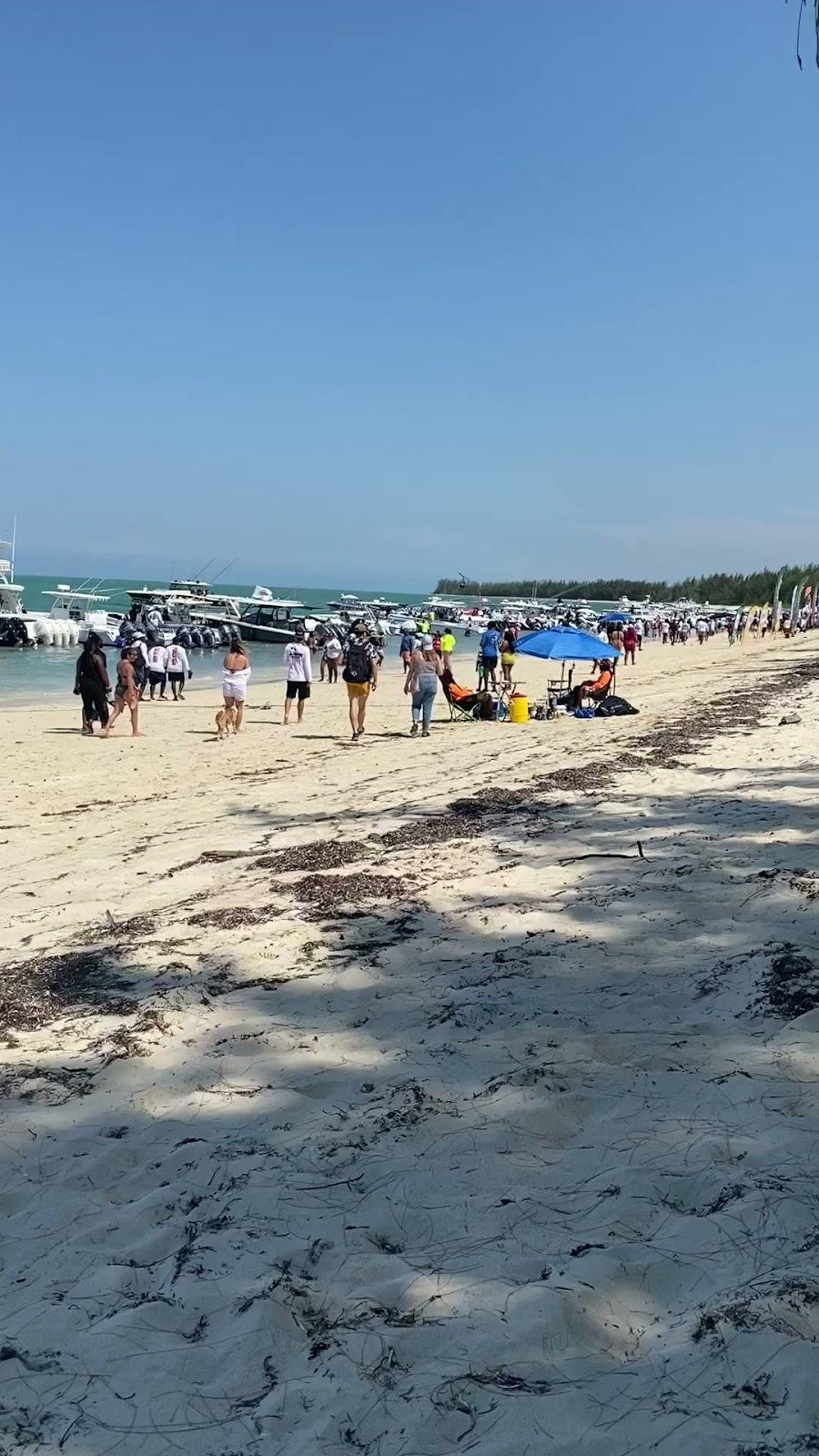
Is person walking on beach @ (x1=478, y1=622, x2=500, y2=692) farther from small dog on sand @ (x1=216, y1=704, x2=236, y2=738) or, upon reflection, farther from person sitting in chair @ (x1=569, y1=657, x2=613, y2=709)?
small dog on sand @ (x1=216, y1=704, x2=236, y2=738)

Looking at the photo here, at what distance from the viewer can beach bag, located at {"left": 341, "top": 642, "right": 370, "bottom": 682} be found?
14.1 meters

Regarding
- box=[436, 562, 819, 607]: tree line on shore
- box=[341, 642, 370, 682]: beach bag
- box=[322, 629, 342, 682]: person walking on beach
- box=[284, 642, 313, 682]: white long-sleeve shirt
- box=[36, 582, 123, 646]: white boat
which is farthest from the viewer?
box=[436, 562, 819, 607]: tree line on shore

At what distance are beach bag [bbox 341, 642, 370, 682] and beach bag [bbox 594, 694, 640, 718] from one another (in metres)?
4.47

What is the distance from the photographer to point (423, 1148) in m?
2.87

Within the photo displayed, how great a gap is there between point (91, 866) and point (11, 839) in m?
1.69

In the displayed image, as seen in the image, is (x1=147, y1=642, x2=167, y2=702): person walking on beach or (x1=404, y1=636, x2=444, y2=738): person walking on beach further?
(x1=147, y1=642, x2=167, y2=702): person walking on beach

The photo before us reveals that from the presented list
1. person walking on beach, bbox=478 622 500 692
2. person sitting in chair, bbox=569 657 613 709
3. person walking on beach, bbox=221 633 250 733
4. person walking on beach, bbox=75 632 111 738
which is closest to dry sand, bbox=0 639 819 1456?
person walking on beach, bbox=75 632 111 738

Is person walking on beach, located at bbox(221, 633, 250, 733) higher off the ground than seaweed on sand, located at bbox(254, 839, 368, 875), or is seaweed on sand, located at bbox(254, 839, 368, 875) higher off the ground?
person walking on beach, located at bbox(221, 633, 250, 733)

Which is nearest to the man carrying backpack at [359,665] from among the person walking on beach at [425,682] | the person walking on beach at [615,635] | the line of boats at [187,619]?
the person walking on beach at [425,682]

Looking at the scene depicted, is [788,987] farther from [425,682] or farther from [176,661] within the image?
[176,661]

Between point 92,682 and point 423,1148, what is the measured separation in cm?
1378

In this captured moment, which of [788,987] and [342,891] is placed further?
[342,891]

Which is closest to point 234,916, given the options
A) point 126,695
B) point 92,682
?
point 92,682

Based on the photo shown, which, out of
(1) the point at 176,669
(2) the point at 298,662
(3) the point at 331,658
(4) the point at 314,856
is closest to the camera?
(4) the point at 314,856
